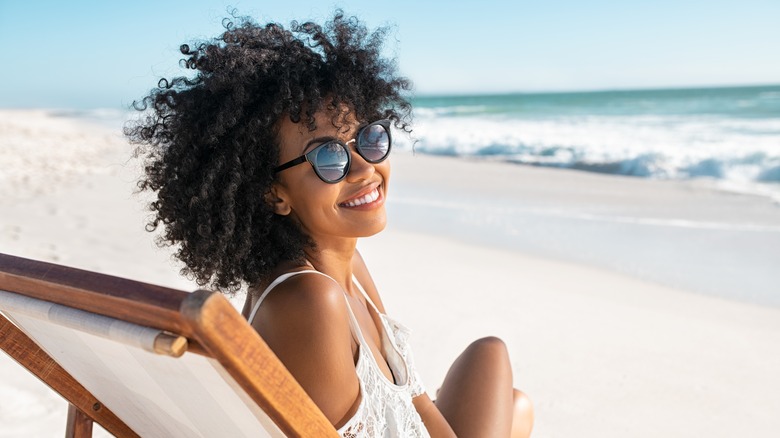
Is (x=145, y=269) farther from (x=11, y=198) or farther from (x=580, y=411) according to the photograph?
(x=11, y=198)

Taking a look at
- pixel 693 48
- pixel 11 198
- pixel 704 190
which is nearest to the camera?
pixel 11 198

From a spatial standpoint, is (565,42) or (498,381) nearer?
(498,381)

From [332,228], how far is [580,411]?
6.87ft

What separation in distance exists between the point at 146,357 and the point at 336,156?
78cm

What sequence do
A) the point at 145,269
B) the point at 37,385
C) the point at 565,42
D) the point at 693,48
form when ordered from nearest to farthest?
1. the point at 37,385
2. the point at 145,269
3. the point at 693,48
4. the point at 565,42

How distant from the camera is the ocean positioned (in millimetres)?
14055

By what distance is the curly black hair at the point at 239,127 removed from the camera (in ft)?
6.63

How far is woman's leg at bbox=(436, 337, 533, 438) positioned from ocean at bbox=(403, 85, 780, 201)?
4.61 meters

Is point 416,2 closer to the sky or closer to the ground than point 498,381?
closer to the sky

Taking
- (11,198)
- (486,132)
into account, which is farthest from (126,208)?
(486,132)

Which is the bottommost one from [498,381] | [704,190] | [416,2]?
[704,190]

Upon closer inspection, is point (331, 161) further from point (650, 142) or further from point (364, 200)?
point (650, 142)

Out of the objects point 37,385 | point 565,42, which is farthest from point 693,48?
point 37,385

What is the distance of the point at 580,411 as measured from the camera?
145 inches
